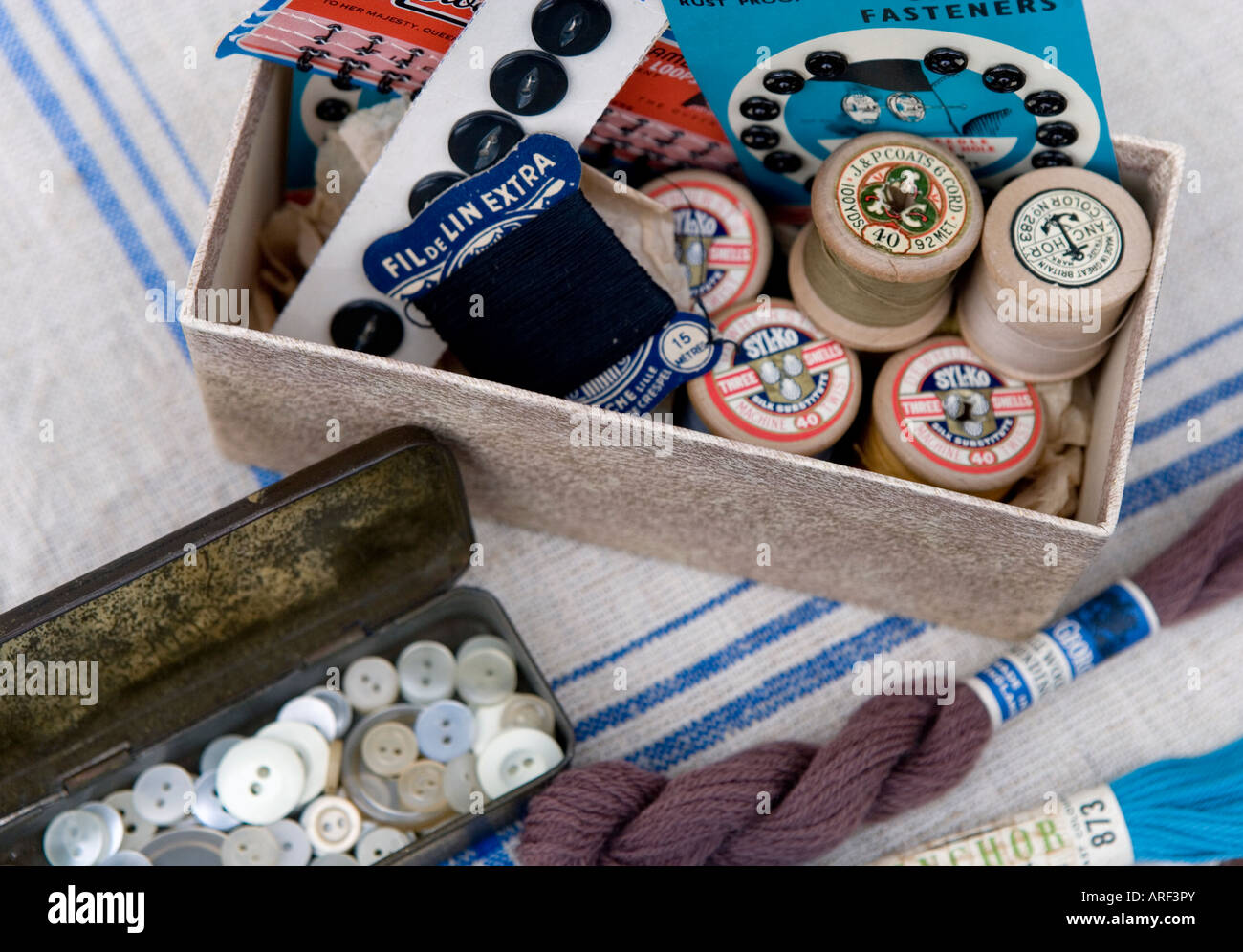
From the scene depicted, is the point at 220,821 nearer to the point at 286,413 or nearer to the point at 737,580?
the point at 286,413

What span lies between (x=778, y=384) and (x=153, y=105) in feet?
2.67

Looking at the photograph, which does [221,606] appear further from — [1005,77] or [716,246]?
[1005,77]

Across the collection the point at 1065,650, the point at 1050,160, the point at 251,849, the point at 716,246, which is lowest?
the point at 251,849

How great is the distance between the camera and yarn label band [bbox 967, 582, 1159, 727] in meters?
1.32

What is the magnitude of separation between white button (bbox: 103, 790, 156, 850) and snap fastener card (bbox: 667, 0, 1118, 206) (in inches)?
34.8

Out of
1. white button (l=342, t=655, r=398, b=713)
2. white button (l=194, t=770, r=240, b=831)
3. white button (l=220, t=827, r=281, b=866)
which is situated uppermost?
white button (l=342, t=655, r=398, b=713)

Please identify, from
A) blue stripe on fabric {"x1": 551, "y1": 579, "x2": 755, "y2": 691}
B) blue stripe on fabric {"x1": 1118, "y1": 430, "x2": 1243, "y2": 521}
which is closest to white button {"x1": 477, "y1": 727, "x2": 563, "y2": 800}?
blue stripe on fabric {"x1": 551, "y1": 579, "x2": 755, "y2": 691}

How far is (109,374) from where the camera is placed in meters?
1.43

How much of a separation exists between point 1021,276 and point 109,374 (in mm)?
968

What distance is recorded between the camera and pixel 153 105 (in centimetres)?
150

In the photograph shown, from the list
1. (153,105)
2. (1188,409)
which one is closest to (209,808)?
(153,105)

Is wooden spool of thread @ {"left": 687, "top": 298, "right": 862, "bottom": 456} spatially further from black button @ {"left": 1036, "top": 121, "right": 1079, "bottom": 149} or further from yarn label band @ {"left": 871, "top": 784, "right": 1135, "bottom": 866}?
yarn label band @ {"left": 871, "top": 784, "right": 1135, "bottom": 866}

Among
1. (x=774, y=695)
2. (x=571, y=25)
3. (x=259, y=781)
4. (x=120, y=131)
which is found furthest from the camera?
(x=120, y=131)
